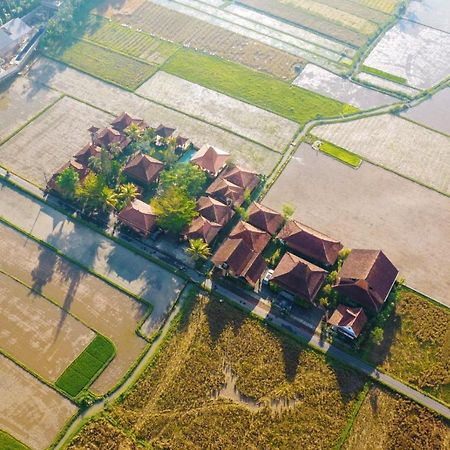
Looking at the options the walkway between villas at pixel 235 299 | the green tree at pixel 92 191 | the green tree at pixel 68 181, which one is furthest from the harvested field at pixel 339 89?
the walkway between villas at pixel 235 299

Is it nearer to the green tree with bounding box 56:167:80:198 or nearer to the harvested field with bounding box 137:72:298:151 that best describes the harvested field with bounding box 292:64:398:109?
the harvested field with bounding box 137:72:298:151

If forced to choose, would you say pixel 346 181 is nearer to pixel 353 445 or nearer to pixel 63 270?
pixel 353 445

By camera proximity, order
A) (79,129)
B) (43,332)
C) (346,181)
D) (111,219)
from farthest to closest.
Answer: (79,129)
(346,181)
(111,219)
(43,332)

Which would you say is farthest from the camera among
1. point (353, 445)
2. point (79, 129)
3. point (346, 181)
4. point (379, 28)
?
point (379, 28)

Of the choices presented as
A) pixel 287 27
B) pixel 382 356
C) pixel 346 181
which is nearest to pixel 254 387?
pixel 382 356

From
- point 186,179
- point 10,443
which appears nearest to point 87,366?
point 10,443

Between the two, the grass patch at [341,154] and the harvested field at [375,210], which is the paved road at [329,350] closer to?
the harvested field at [375,210]
